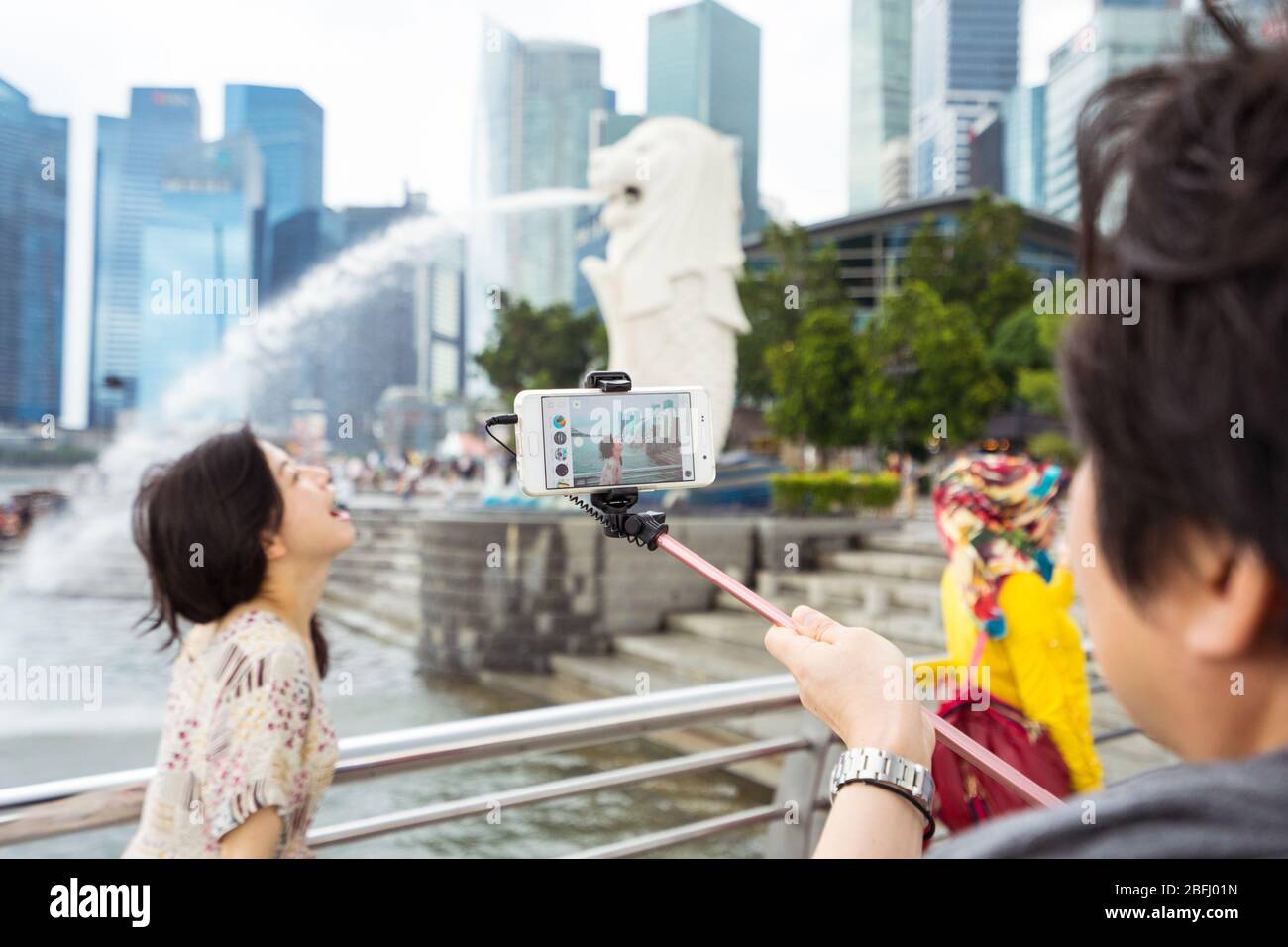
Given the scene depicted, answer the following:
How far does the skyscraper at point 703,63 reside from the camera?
16.5 metres

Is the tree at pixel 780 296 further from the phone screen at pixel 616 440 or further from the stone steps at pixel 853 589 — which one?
the phone screen at pixel 616 440

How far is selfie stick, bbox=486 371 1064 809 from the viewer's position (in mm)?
794

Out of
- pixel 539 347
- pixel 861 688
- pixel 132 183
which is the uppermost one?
pixel 132 183

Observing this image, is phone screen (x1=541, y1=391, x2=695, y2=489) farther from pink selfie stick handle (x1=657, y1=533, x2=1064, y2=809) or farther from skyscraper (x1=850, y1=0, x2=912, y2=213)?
skyscraper (x1=850, y1=0, x2=912, y2=213)

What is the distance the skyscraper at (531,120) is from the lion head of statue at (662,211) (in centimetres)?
1637

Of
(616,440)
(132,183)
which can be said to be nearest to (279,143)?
(132,183)

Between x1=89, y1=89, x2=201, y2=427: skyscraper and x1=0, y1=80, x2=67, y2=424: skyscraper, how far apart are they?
7.51 ft

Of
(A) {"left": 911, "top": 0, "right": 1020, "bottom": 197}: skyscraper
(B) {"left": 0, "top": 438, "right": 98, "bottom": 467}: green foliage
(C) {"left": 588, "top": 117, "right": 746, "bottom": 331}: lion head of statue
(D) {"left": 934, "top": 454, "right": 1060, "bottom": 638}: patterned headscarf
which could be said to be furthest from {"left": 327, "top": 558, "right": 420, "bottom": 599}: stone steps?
(A) {"left": 911, "top": 0, "right": 1020, "bottom": 197}: skyscraper

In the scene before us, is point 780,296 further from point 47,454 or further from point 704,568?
point 704,568

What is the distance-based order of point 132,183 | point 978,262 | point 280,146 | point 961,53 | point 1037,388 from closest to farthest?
point 132,183 → point 280,146 → point 1037,388 → point 978,262 → point 961,53

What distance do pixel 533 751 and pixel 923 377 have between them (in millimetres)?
20389

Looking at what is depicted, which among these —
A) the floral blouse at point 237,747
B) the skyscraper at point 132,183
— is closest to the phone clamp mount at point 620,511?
the floral blouse at point 237,747

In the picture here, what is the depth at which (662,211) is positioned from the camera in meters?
11.4
